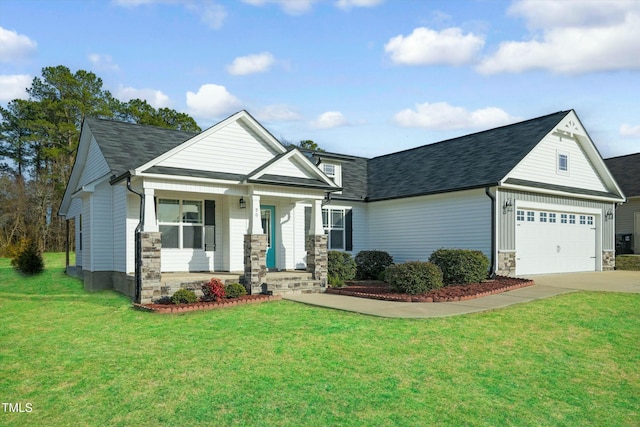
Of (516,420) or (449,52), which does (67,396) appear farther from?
(449,52)

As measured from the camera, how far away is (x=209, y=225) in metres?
15.7

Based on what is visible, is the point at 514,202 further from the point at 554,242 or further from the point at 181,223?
the point at 181,223

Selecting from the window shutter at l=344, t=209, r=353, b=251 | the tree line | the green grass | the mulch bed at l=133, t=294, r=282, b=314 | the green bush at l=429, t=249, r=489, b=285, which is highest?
the tree line

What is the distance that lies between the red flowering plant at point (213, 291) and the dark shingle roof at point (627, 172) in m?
22.2

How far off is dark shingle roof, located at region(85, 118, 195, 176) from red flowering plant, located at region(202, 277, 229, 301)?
4693mm

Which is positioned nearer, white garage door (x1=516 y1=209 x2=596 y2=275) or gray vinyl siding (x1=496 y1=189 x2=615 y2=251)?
gray vinyl siding (x1=496 y1=189 x2=615 y2=251)

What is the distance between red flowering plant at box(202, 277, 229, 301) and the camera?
1224 cm

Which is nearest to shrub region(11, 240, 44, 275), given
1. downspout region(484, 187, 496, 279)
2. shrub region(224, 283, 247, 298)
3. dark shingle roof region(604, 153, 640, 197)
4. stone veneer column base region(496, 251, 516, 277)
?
shrub region(224, 283, 247, 298)

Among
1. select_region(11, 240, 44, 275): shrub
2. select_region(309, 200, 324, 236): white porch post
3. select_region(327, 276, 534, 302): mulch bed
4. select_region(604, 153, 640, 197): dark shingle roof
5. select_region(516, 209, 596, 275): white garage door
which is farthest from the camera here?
select_region(604, 153, 640, 197): dark shingle roof

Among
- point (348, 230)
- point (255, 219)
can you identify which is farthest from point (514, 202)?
point (255, 219)

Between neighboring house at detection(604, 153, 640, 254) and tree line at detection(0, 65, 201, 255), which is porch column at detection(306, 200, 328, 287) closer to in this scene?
neighboring house at detection(604, 153, 640, 254)

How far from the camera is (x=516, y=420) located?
16.9ft

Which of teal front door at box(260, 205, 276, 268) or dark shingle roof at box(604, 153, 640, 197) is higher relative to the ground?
dark shingle roof at box(604, 153, 640, 197)

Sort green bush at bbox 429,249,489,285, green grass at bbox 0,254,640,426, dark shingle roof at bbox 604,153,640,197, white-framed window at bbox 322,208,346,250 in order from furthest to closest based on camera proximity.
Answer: dark shingle roof at bbox 604,153,640,197 → white-framed window at bbox 322,208,346,250 → green bush at bbox 429,249,489,285 → green grass at bbox 0,254,640,426
